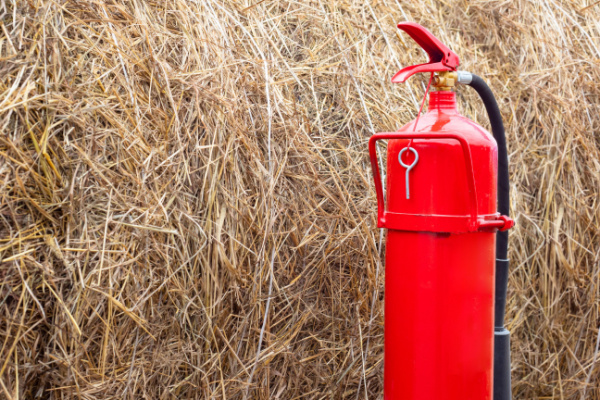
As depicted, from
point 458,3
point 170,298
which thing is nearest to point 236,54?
point 170,298

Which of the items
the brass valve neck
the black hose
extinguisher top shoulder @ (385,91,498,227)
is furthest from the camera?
the black hose

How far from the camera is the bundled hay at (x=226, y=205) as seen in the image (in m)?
2.01

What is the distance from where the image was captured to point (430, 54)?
83.6 inches

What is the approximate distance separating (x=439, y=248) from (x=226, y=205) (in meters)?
0.72

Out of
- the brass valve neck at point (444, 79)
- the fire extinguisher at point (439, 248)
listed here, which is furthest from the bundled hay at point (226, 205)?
the brass valve neck at point (444, 79)

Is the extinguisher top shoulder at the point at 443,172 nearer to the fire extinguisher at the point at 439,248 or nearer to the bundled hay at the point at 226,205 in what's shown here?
the fire extinguisher at the point at 439,248

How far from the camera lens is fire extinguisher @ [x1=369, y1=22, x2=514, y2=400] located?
6.48 feet

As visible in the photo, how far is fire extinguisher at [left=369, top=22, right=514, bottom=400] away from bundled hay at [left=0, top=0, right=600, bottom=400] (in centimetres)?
39

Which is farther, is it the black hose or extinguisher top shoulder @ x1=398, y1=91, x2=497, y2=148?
the black hose

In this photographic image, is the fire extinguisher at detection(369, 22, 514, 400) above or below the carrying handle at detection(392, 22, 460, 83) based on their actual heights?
below

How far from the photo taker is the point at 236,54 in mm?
2455

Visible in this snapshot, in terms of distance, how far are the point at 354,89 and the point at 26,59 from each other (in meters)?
1.21

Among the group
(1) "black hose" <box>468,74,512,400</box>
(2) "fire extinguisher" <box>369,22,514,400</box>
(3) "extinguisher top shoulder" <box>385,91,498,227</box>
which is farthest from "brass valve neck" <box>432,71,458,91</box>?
(1) "black hose" <box>468,74,512,400</box>

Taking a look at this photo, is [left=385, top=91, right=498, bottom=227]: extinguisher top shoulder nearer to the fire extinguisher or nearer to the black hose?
the fire extinguisher
